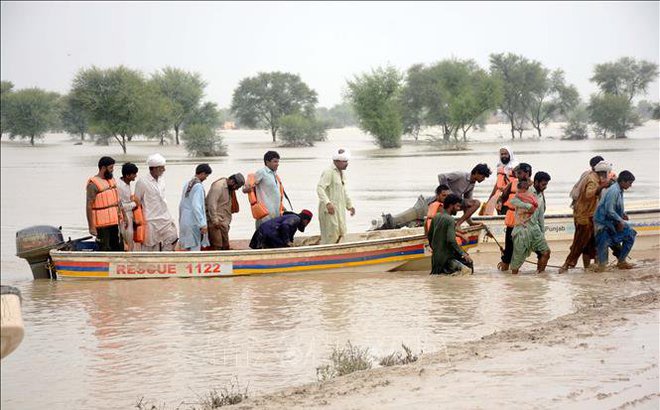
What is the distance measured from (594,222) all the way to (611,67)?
63.6 metres

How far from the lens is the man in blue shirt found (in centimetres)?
986

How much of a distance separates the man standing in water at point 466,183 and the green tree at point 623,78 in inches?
2433

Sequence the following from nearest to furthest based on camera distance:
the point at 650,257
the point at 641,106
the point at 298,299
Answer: the point at 298,299 < the point at 650,257 < the point at 641,106

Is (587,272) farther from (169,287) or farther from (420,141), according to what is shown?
(420,141)

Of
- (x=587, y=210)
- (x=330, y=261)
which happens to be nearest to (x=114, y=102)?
(x=330, y=261)

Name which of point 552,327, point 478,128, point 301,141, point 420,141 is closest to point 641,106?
point 478,128

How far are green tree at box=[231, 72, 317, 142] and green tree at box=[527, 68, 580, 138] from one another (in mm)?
16142

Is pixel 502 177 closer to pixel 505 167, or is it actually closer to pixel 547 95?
pixel 505 167

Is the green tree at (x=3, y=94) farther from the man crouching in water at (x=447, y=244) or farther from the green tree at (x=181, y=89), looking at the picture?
the man crouching in water at (x=447, y=244)

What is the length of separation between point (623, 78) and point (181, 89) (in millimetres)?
31662

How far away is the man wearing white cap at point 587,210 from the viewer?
998 cm

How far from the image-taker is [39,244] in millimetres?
11125

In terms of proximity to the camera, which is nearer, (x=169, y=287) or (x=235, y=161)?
(x=169, y=287)

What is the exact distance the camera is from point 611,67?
70375mm
